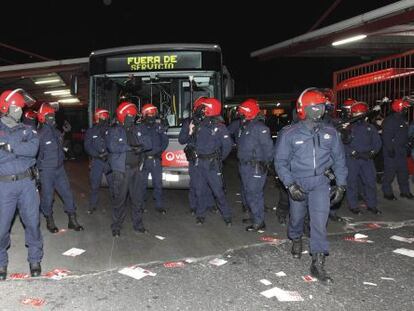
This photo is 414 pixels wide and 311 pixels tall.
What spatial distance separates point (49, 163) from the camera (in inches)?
267

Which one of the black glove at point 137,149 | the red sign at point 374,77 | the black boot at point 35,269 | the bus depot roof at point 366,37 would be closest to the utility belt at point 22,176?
the black boot at point 35,269

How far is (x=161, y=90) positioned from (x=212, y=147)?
2.20 m

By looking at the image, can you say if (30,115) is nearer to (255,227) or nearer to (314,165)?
(255,227)

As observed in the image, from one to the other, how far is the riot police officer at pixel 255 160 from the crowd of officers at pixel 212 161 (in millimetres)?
15

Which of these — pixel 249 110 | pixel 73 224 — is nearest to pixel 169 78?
pixel 249 110

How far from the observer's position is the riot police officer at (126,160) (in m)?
6.75

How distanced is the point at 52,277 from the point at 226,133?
138 inches

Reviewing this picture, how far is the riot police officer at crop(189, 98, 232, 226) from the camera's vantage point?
732cm

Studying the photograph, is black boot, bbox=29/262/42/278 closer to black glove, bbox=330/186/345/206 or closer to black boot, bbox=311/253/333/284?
black boot, bbox=311/253/333/284

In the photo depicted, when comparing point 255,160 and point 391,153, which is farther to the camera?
point 391,153

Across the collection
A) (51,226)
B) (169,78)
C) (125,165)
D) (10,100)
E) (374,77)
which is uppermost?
(374,77)

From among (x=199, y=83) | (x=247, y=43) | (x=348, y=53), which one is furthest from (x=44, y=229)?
(x=247, y=43)

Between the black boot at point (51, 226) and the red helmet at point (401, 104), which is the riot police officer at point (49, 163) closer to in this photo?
the black boot at point (51, 226)

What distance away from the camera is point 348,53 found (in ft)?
44.1
